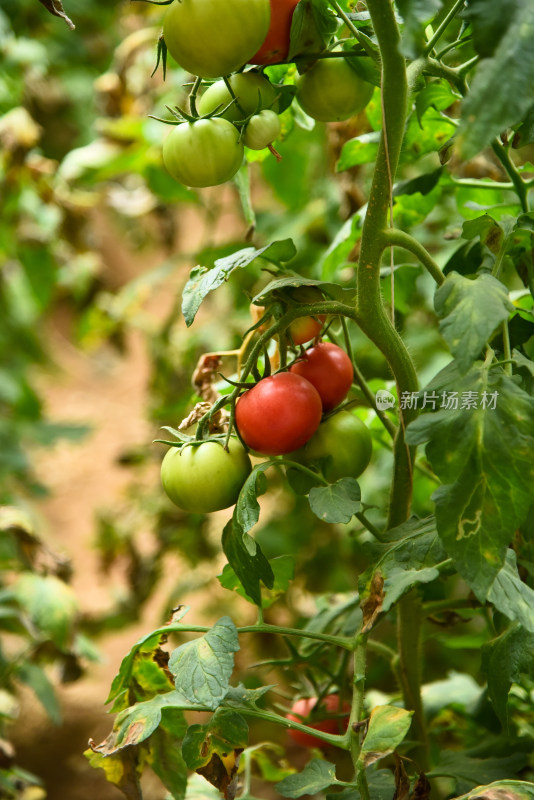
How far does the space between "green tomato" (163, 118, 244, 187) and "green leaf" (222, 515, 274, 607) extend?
261 mm

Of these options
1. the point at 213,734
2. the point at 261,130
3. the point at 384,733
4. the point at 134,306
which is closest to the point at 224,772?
the point at 213,734

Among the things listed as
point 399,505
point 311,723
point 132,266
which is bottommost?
point 132,266

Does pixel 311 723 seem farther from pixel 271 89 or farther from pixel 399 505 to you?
pixel 271 89

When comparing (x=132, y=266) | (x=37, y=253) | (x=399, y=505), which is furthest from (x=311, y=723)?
(x=132, y=266)

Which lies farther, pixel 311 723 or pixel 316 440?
pixel 311 723

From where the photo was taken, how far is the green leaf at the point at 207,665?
1.95 feet

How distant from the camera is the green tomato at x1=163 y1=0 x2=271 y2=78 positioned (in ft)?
1.73

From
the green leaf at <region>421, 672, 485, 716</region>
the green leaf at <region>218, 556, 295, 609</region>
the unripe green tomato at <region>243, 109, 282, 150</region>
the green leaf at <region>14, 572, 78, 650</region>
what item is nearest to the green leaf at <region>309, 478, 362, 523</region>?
the green leaf at <region>218, 556, 295, 609</region>

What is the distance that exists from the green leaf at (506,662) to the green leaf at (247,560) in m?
0.19

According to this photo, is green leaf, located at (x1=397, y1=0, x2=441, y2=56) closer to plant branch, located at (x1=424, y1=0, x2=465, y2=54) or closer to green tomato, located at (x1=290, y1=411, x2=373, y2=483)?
plant branch, located at (x1=424, y1=0, x2=465, y2=54)

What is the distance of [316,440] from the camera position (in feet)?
2.19

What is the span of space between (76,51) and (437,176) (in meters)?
1.79

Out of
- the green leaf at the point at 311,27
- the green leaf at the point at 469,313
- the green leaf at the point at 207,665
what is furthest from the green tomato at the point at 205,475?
the green leaf at the point at 311,27

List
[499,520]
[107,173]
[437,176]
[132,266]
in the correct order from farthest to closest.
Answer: [132,266] < [107,173] < [437,176] < [499,520]
